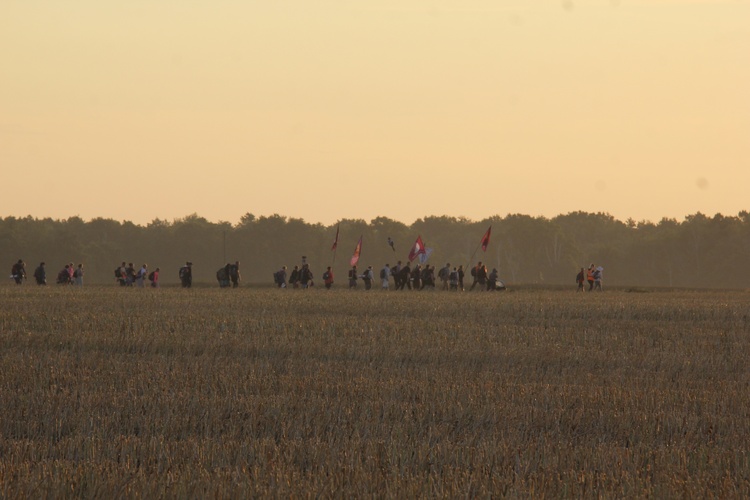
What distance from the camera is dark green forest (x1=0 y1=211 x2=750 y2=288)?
12481 centimetres

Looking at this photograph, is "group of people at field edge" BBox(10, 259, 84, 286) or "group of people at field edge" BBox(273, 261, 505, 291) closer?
"group of people at field edge" BBox(10, 259, 84, 286)

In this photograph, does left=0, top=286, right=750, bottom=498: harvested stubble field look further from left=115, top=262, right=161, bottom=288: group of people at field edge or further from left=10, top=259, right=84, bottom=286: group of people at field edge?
left=10, top=259, right=84, bottom=286: group of people at field edge

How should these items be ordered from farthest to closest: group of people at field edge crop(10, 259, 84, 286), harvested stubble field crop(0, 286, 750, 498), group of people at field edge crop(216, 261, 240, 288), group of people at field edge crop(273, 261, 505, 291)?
group of people at field edge crop(273, 261, 505, 291) → group of people at field edge crop(216, 261, 240, 288) → group of people at field edge crop(10, 259, 84, 286) → harvested stubble field crop(0, 286, 750, 498)

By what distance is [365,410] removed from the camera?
1200 cm

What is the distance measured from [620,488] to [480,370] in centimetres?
939

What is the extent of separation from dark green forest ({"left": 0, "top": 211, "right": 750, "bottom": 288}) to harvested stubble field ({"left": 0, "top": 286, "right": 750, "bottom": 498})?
98798mm

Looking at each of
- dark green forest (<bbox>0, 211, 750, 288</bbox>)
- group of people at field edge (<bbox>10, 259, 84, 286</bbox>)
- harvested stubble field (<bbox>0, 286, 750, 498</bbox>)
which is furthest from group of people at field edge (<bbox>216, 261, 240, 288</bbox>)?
dark green forest (<bbox>0, 211, 750, 288</bbox>)

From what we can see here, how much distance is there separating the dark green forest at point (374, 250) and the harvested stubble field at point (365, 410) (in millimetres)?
98798

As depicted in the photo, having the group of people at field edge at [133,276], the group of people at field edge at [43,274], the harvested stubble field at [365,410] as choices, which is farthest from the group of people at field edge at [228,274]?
the harvested stubble field at [365,410]

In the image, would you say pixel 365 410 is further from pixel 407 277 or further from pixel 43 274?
pixel 43 274

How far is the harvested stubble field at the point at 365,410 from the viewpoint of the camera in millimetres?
8281

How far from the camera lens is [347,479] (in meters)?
8.27

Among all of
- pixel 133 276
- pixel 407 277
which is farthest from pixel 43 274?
pixel 407 277

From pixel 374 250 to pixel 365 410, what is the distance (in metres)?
126
